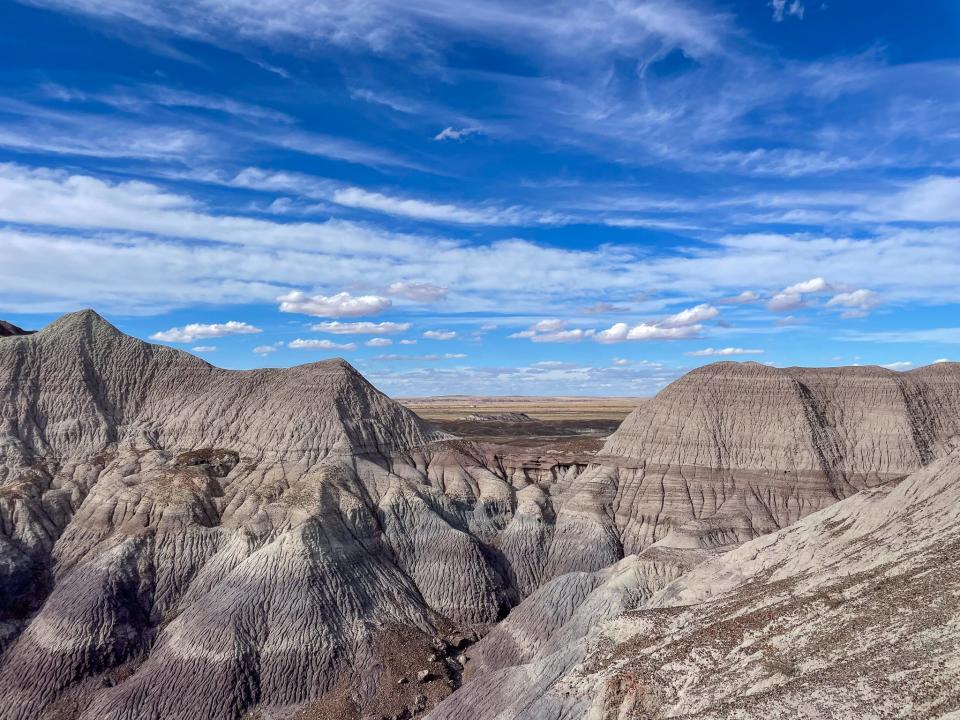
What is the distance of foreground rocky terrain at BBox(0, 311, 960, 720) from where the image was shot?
18938 millimetres

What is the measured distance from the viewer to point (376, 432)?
1880 inches

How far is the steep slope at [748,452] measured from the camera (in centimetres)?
4134

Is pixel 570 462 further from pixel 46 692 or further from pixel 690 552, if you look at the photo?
pixel 46 692

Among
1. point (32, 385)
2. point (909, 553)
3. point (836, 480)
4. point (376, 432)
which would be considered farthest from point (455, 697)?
point (32, 385)

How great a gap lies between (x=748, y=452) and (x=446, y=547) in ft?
69.1

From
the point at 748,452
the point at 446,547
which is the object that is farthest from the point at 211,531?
the point at 748,452

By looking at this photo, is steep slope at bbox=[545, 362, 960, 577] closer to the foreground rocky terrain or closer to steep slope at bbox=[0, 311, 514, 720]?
the foreground rocky terrain

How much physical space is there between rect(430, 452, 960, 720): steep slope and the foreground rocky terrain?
9cm

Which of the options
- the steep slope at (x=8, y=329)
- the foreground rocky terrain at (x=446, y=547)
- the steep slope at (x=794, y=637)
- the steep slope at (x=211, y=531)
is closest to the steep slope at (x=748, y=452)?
the foreground rocky terrain at (x=446, y=547)

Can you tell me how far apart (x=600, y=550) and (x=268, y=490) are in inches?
811

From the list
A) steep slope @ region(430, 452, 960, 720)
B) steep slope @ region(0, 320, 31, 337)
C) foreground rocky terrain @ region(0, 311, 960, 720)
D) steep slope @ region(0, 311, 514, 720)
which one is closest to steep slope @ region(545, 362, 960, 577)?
foreground rocky terrain @ region(0, 311, 960, 720)

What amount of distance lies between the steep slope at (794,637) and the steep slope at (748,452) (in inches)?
515

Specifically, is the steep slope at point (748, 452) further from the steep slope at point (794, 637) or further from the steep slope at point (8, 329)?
the steep slope at point (8, 329)

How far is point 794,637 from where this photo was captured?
17.6 metres
